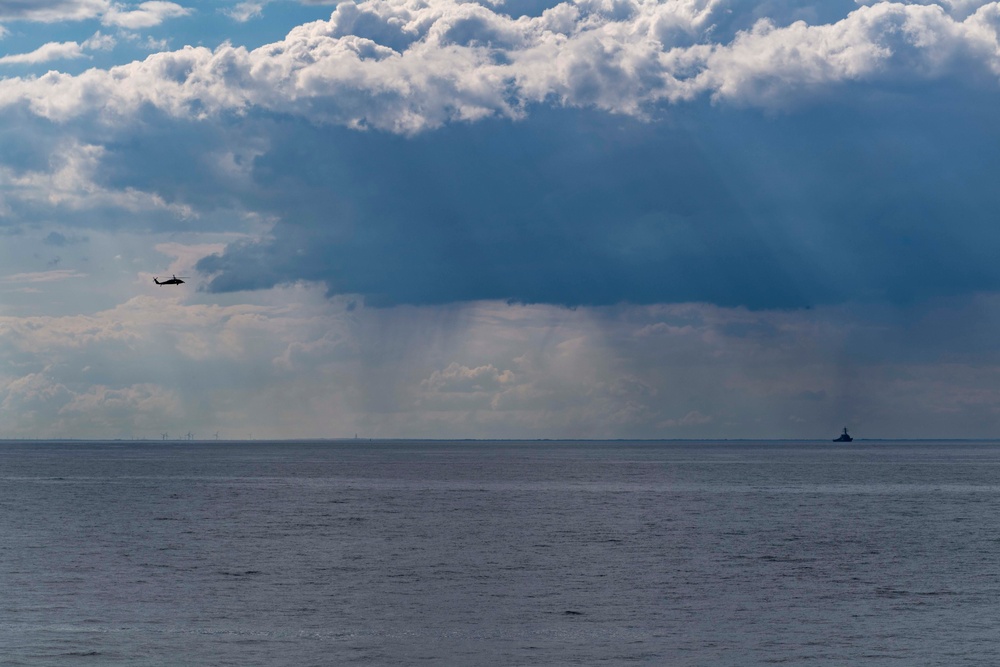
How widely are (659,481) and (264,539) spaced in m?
113

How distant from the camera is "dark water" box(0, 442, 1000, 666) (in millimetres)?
43625

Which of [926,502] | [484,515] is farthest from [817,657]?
[926,502]

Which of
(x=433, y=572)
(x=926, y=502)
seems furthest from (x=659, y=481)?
(x=433, y=572)

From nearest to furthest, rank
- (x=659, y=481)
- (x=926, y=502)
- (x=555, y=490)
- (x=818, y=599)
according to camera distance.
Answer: (x=818, y=599)
(x=926, y=502)
(x=555, y=490)
(x=659, y=481)

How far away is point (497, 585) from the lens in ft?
194

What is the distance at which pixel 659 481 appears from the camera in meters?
186

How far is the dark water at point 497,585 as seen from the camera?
1718 inches

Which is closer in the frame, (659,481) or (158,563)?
(158,563)

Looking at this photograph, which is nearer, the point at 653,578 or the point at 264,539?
the point at 653,578

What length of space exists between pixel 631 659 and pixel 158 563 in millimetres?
35932

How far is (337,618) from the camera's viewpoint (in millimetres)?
49375

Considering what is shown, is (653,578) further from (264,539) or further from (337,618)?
(264,539)

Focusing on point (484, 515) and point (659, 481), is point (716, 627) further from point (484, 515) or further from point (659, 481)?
point (659, 481)

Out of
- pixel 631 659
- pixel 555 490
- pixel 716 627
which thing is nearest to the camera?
pixel 631 659
